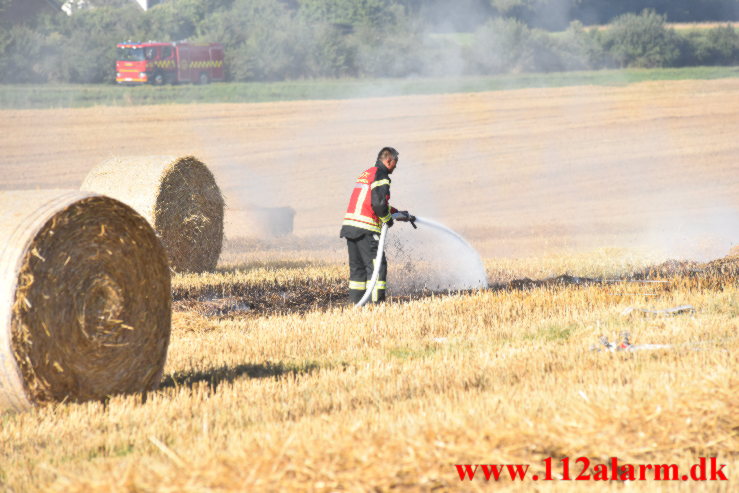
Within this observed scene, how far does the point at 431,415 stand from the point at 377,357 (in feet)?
7.82

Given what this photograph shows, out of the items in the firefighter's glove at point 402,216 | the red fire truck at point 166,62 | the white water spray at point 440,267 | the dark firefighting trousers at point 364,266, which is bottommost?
the white water spray at point 440,267

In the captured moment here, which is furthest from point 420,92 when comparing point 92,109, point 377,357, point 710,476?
point 710,476

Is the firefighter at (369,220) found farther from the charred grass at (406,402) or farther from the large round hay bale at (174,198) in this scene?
the large round hay bale at (174,198)

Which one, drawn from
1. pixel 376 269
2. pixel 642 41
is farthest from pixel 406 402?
pixel 642 41

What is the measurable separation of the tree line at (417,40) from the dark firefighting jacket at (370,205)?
2850 cm

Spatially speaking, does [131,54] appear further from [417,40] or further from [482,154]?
[482,154]

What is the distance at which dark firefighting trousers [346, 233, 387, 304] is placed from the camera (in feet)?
33.7

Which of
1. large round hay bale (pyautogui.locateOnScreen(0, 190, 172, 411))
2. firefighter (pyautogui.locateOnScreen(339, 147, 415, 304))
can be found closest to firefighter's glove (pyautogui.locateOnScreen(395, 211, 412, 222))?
firefighter (pyautogui.locateOnScreen(339, 147, 415, 304))

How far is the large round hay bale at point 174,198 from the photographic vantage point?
13.2 meters

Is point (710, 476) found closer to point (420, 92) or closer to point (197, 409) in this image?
point (197, 409)

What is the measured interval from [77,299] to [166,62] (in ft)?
119

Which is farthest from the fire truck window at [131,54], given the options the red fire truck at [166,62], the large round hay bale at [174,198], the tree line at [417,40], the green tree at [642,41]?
the large round hay bale at [174,198]

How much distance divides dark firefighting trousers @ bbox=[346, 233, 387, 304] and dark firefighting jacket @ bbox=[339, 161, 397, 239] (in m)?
0.09

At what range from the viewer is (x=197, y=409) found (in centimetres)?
625
